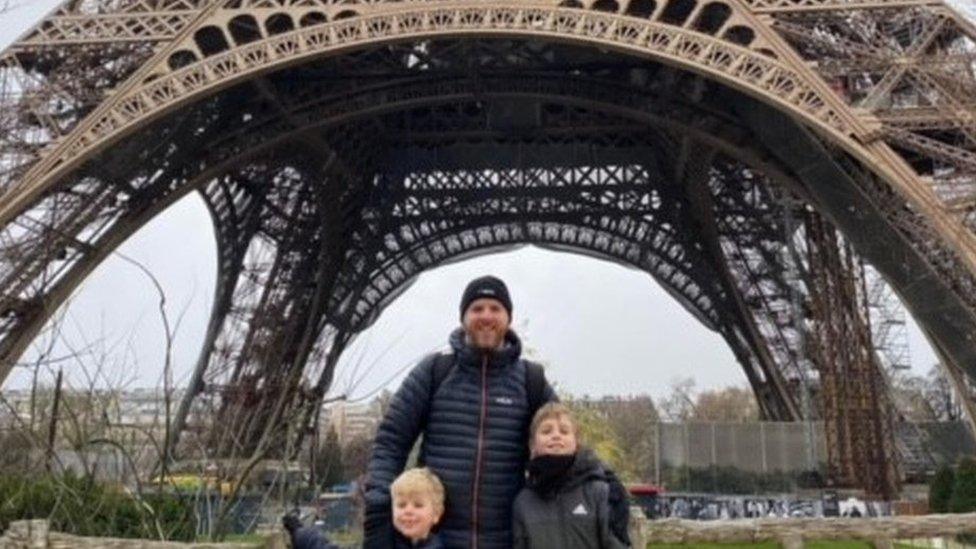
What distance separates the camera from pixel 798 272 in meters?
27.6

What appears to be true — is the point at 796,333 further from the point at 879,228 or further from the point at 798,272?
the point at 879,228

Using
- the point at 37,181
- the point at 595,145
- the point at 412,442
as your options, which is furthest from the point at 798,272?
the point at 412,442

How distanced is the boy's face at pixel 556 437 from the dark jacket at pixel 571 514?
129 millimetres

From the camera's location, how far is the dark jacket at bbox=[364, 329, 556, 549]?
399cm

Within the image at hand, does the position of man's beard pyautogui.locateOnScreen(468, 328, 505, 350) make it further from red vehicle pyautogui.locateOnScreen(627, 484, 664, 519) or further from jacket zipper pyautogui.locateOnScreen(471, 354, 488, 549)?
red vehicle pyautogui.locateOnScreen(627, 484, 664, 519)

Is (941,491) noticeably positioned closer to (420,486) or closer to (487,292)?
(487,292)

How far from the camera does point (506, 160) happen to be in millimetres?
31469

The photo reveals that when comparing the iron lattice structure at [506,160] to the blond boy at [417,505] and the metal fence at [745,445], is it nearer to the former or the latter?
the metal fence at [745,445]

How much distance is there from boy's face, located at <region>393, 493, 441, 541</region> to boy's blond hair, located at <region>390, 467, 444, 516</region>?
11 mm

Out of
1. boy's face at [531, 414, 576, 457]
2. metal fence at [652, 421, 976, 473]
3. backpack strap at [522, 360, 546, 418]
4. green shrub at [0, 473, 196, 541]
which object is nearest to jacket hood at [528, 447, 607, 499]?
boy's face at [531, 414, 576, 457]

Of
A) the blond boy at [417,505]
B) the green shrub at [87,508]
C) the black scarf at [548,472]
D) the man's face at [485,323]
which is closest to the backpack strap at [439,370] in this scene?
the man's face at [485,323]

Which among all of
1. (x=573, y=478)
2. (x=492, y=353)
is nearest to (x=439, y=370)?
(x=492, y=353)

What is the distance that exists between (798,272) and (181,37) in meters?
16.4

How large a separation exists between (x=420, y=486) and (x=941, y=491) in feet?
68.2
